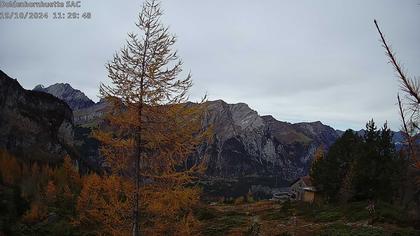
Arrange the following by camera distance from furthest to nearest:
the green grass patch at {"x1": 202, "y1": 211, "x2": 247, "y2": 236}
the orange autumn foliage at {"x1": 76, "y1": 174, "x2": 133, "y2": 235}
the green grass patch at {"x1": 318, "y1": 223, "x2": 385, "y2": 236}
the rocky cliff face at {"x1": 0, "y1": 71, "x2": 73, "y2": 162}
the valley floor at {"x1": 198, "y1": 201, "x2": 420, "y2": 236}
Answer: the rocky cliff face at {"x1": 0, "y1": 71, "x2": 73, "y2": 162}, the green grass patch at {"x1": 202, "y1": 211, "x2": 247, "y2": 236}, the valley floor at {"x1": 198, "y1": 201, "x2": 420, "y2": 236}, the green grass patch at {"x1": 318, "y1": 223, "x2": 385, "y2": 236}, the orange autumn foliage at {"x1": 76, "y1": 174, "x2": 133, "y2": 235}

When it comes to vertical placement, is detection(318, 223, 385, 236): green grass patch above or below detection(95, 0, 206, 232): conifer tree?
below

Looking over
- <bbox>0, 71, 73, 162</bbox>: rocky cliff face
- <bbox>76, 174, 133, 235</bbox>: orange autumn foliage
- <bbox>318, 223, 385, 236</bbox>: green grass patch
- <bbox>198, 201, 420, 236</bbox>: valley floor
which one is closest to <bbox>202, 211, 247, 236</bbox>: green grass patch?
<bbox>198, 201, 420, 236</bbox>: valley floor

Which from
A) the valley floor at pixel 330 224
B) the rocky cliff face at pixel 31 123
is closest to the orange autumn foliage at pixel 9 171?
the rocky cliff face at pixel 31 123

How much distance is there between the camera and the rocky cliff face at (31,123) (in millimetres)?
121562

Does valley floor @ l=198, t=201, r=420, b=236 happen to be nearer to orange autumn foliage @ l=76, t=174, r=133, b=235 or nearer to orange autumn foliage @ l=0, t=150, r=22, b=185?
orange autumn foliage @ l=76, t=174, r=133, b=235

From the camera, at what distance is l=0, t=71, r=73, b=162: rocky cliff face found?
122 metres

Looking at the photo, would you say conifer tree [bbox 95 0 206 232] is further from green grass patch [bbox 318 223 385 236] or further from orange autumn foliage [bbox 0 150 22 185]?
orange autumn foliage [bbox 0 150 22 185]

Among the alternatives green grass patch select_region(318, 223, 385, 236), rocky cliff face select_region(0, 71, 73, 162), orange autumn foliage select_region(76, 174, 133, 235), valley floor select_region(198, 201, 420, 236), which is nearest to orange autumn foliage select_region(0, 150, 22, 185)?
rocky cliff face select_region(0, 71, 73, 162)

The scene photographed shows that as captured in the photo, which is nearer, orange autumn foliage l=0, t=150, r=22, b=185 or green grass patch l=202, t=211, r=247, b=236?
green grass patch l=202, t=211, r=247, b=236

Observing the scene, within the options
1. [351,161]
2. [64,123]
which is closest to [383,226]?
[351,161]

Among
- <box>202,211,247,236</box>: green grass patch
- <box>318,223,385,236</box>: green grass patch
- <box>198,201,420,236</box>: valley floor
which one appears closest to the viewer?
<box>318,223,385,236</box>: green grass patch

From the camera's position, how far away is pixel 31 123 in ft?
435

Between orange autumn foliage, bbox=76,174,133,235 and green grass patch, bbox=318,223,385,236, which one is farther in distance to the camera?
green grass patch, bbox=318,223,385,236

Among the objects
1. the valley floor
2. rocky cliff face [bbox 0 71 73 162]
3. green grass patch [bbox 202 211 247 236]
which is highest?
rocky cliff face [bbox 0 71 73 162]
